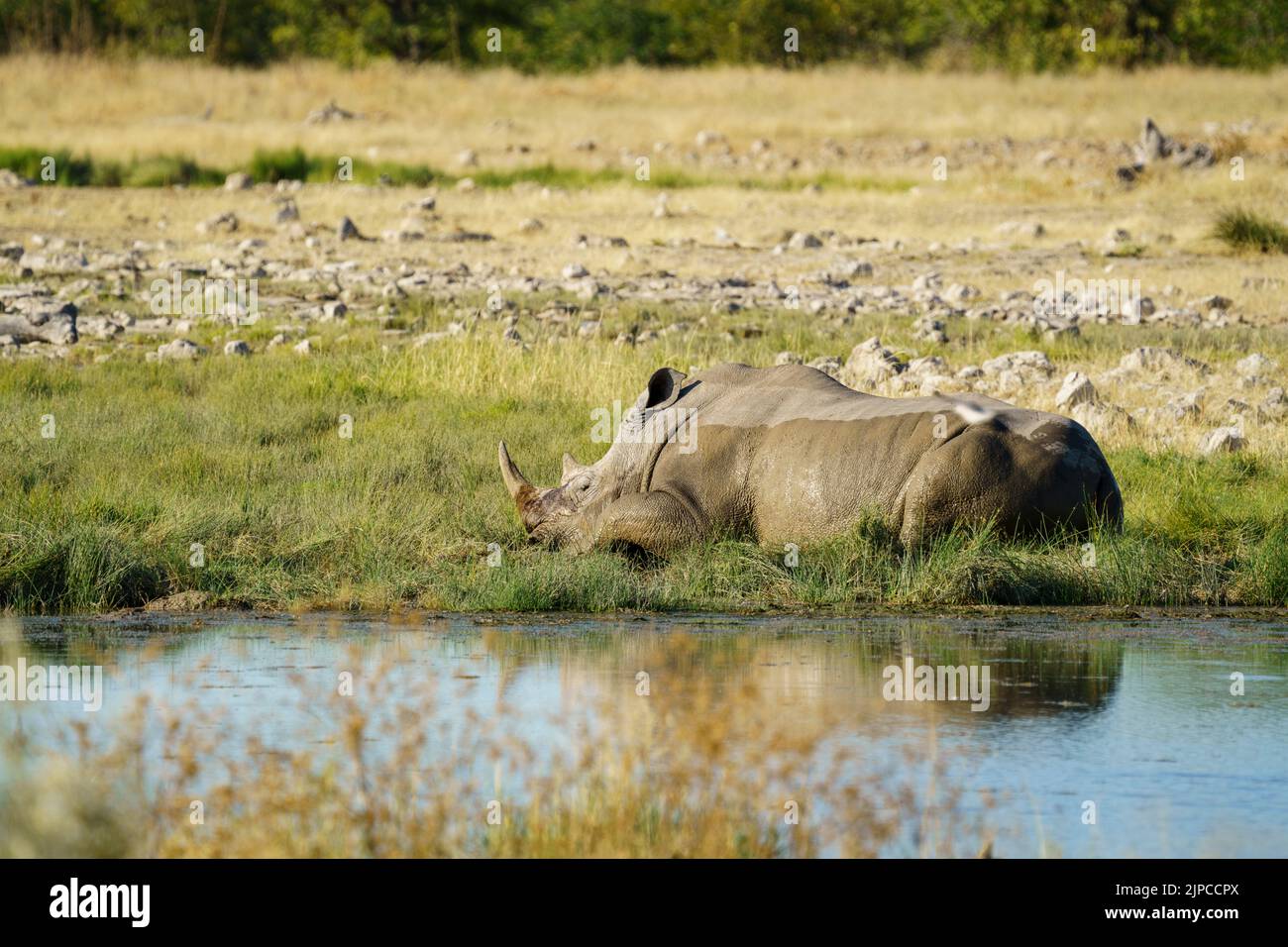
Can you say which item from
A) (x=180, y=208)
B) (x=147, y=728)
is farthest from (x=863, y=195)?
(x=147, y=728)

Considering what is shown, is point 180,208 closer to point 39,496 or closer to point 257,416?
point 257,416

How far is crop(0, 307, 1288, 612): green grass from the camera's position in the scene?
10.3 metres

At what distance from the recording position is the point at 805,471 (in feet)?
35.3

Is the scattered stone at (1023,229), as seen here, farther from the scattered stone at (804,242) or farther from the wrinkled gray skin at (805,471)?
the wrinkled gray skin at (805,471)

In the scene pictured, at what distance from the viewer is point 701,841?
19.3 feet

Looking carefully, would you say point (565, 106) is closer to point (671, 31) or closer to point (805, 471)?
point (671, 31)

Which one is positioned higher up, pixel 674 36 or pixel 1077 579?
pixel 674 36

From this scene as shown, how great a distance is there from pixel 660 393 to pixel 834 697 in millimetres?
3772

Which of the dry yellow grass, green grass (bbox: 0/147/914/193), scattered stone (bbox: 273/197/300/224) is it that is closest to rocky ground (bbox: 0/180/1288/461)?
scattered stone (bbox: 273/197/300/224)

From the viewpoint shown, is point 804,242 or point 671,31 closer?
point 804,242

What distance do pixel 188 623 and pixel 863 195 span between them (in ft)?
71.6

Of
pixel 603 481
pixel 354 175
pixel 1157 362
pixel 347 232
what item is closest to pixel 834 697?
pixel 603 481

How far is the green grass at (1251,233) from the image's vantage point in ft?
77.9

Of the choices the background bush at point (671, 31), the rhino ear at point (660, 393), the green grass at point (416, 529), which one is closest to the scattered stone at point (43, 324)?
the green grass at point (416, 529)
